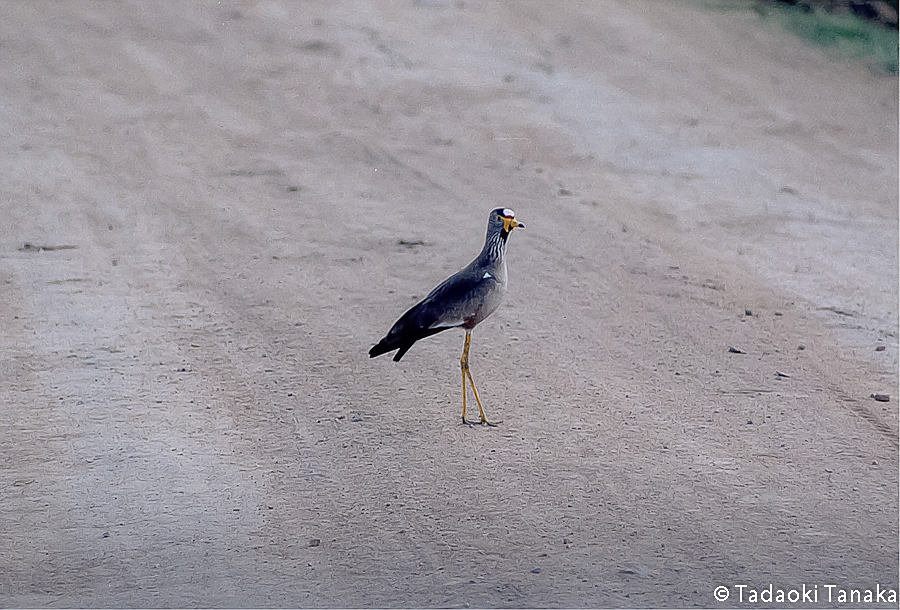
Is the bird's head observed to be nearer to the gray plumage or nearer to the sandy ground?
the gray plumage

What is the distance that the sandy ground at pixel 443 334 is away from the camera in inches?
192

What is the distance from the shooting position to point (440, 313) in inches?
227

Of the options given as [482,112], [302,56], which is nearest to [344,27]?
[302,56]

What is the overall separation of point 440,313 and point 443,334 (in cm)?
157

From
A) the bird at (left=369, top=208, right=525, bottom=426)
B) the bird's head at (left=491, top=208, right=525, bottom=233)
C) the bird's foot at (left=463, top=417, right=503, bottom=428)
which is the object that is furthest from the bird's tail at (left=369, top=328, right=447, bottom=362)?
the bird's head at (left=491, top=208, right=525, bottom=233)

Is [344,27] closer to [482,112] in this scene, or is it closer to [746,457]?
[482,112]

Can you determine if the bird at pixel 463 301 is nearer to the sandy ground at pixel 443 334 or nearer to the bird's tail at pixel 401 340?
the bird's tail at pixel 401 340

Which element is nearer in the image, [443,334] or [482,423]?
[482,423]

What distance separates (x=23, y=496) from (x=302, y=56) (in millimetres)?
Result: 9484

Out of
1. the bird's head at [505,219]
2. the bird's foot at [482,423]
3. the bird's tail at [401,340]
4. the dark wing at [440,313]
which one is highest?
the bird's head at [505,219]

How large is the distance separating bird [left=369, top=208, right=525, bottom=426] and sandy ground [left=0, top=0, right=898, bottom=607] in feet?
1.77

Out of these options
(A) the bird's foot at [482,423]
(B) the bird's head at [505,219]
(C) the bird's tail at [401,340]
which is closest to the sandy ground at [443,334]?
(A) the bird's foot at [482,423]

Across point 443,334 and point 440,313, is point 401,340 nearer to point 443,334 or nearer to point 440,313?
point 440,313

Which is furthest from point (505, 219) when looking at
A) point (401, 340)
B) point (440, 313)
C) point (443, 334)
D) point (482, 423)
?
point (443, 334)
